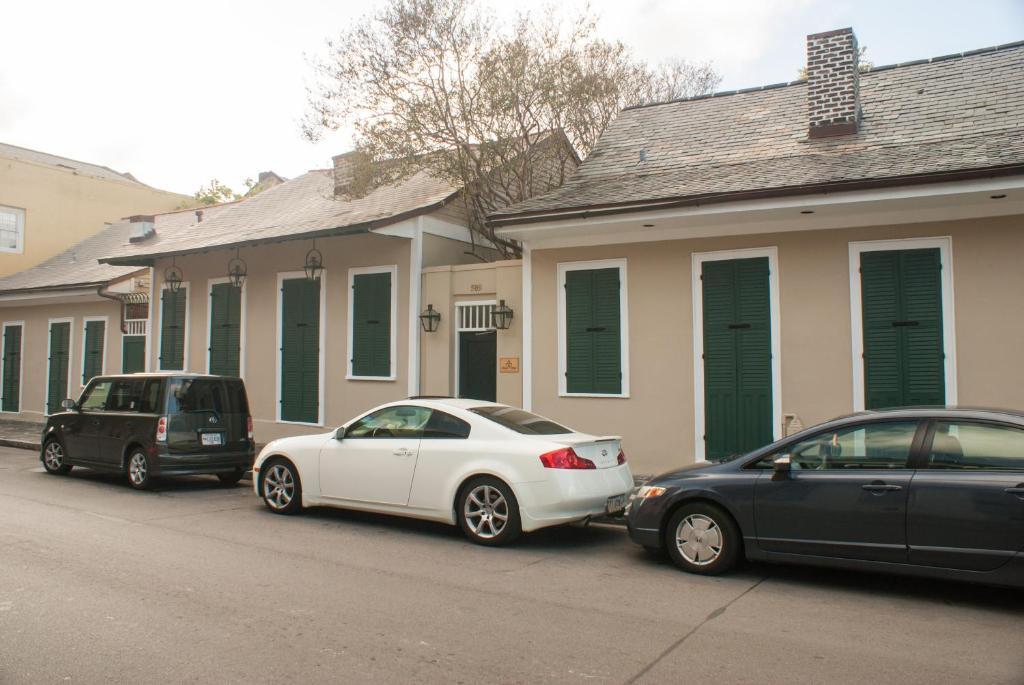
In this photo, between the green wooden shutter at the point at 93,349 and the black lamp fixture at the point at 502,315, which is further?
the green wooden shutter at the point at 93,349

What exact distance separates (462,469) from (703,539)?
2402 millimetres

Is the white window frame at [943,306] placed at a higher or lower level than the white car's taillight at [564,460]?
higher

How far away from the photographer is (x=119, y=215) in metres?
27.4

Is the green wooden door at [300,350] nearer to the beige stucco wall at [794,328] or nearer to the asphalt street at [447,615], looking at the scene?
the beige stucco wall at [794,328]

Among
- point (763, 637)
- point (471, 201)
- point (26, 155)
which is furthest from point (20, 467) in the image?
point (26, 155)

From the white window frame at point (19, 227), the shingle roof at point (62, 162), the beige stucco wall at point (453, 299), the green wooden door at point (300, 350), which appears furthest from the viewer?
the shingle roof at point (62, 162)

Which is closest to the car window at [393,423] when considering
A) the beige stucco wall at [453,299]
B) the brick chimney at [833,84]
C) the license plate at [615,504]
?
the license plate at [615,504]

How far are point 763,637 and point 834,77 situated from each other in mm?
9718

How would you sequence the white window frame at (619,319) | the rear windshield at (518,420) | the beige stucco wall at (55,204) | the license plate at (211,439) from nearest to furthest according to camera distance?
1. the rear windshield at (518,420)
2. the license plate at (211,439)
3. the white window frame at (619,319)
4. the beige stucco wall at (55,204)

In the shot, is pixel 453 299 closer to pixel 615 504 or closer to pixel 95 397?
pixel 95 397

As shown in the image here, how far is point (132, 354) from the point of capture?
19328 mm

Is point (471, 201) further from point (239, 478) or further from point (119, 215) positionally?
point (119, 215)

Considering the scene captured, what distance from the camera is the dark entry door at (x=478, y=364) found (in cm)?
1326

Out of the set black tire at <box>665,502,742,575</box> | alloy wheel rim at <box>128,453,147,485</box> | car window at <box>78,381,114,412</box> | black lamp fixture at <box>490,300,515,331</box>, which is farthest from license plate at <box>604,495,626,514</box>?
car window at <box>78,381,114,412</box>
